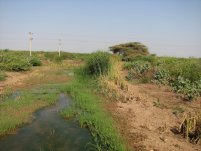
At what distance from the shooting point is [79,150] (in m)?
5.68

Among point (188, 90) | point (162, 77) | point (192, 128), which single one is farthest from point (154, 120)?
point (162, 77)

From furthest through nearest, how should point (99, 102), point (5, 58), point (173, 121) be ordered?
1. point (5, 58)
2. point (99, 102)
3. point (173, 121)

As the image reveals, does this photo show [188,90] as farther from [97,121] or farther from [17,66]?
[17,66]

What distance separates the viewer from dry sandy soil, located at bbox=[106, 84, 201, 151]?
5680mm

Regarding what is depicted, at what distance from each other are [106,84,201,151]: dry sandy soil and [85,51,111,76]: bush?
501cm

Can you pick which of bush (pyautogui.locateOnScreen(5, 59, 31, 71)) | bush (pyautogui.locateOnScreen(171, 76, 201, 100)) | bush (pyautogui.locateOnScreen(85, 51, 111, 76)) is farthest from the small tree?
bush (pyautogui.locateOnScreen(171, 76, 201, 100))

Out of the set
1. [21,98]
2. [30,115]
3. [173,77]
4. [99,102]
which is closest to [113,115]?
[99,102]

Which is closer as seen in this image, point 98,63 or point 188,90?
point 188,90

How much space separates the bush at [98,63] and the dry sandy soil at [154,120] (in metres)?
5.01

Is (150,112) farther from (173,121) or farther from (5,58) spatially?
(5,58)

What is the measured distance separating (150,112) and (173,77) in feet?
20.3

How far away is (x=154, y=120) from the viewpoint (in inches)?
291

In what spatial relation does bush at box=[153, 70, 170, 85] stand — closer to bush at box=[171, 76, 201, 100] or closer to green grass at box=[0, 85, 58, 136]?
bush at box=[171, 76, 201, 100]

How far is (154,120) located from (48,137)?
9.89ft
